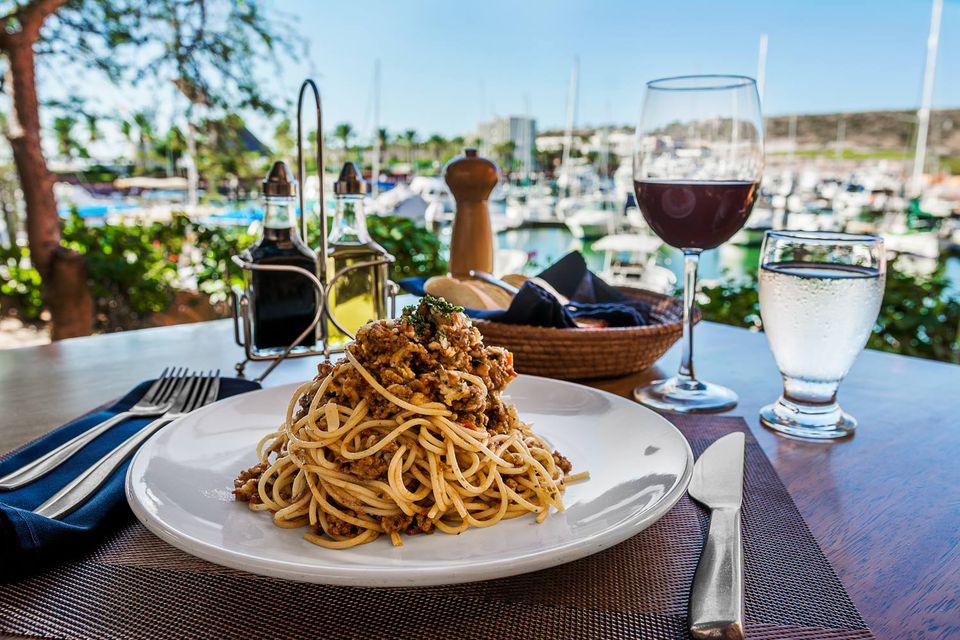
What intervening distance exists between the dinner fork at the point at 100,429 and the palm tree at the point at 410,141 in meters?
8.89

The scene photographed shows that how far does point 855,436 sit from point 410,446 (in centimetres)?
67

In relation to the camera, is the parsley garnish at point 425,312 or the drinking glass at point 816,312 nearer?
the parsley garnish at point 425,312

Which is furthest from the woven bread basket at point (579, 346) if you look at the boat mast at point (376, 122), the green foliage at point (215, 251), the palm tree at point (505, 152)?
the palm tree at point (505, 152)

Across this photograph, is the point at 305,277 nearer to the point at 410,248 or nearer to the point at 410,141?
the point at 410,248

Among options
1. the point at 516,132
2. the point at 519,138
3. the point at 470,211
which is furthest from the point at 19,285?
the point at 519,138

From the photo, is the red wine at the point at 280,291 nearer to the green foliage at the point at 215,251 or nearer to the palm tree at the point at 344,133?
the green foliage at the point at 215,251

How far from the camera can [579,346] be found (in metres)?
1.19

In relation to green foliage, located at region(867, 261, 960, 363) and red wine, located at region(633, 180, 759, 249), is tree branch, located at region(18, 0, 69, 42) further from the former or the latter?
green foliage, located at region(867, 261, 960, 363)

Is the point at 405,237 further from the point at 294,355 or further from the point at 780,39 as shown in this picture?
the point at 780,39

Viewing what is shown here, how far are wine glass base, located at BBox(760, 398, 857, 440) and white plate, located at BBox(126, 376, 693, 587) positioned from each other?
31cm

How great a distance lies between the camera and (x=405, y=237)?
400cm

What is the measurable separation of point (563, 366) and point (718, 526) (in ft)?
1.82

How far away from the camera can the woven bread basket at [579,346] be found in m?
1.18

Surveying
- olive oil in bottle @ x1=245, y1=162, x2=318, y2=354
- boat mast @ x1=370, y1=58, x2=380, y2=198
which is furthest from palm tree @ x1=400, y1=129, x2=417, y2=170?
olive oil in bottle @ x1=245, y1=162, x2=318, y2=354
